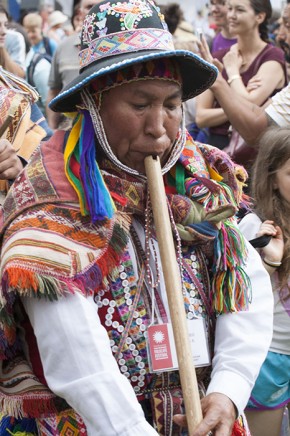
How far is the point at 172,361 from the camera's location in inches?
89.1

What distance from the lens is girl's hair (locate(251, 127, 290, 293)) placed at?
3693 millimetres

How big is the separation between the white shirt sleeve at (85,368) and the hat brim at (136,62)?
1.76 feet

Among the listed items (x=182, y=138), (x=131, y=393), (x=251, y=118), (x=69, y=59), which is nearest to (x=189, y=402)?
(x=131, y=393)

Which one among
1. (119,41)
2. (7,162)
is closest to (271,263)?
(7,162)

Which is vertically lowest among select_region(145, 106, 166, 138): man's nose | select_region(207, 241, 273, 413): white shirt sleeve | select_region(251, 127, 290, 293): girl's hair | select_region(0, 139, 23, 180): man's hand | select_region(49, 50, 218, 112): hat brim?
select_region(251, 127, 290, 293): girl's hair

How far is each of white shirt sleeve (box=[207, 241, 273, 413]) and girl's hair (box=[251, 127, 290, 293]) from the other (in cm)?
121

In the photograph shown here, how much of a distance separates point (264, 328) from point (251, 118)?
264 cm

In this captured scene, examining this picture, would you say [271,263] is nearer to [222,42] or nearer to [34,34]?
[222,42]

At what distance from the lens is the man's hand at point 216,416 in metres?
2.13

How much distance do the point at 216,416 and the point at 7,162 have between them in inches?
50.2

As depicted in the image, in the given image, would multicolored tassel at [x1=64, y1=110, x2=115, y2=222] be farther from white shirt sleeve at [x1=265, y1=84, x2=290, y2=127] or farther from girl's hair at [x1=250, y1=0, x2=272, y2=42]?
girl's hair at [x1=250, y1=0, x2=272, y2=42]

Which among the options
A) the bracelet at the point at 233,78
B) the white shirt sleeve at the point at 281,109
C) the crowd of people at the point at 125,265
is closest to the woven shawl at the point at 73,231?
the crowd of people at the point at 125,265

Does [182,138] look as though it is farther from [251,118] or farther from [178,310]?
[251,118]

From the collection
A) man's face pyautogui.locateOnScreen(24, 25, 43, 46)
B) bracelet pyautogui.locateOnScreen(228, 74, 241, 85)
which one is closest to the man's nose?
bracelet pyautogui.locateOnScreen(228, 74, 241, 85)
